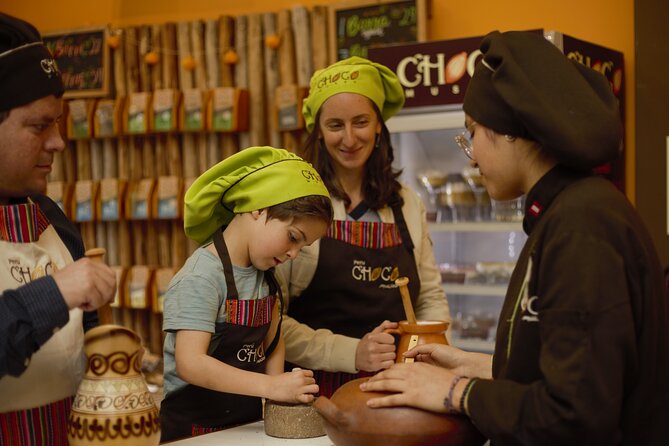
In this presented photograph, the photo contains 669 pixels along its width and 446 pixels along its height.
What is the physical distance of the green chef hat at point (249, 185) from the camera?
2.53 metres

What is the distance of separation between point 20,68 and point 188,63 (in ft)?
14.6

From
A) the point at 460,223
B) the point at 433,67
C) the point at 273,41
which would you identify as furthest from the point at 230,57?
the point at 460,223

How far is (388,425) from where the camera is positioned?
193 centimetres

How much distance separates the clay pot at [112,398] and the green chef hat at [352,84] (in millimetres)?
1535

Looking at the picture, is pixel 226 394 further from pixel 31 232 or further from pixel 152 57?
pixel 152 57

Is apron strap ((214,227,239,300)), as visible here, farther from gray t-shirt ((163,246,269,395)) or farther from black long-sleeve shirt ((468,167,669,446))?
black long-sleeve shirt ((468,167,669,446))

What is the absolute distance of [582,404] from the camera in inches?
64.9

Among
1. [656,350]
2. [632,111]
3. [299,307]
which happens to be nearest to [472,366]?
[656,350]

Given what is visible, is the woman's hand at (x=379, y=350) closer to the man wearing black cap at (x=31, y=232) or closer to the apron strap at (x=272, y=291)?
the apron strap at (x=272, y=291)

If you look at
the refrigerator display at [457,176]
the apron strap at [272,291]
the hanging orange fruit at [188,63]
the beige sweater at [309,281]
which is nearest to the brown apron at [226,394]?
the apron strap at [272,291]

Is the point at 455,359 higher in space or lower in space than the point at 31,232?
lower

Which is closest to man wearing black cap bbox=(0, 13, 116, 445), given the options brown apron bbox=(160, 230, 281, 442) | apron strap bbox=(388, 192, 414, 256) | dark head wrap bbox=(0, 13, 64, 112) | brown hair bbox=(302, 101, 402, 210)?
dark head wrap bbox=(0, 13, 64, 112)

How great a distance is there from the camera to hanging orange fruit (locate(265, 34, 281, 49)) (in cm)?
599

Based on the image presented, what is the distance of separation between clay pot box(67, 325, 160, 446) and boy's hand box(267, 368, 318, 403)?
0.49 metres
